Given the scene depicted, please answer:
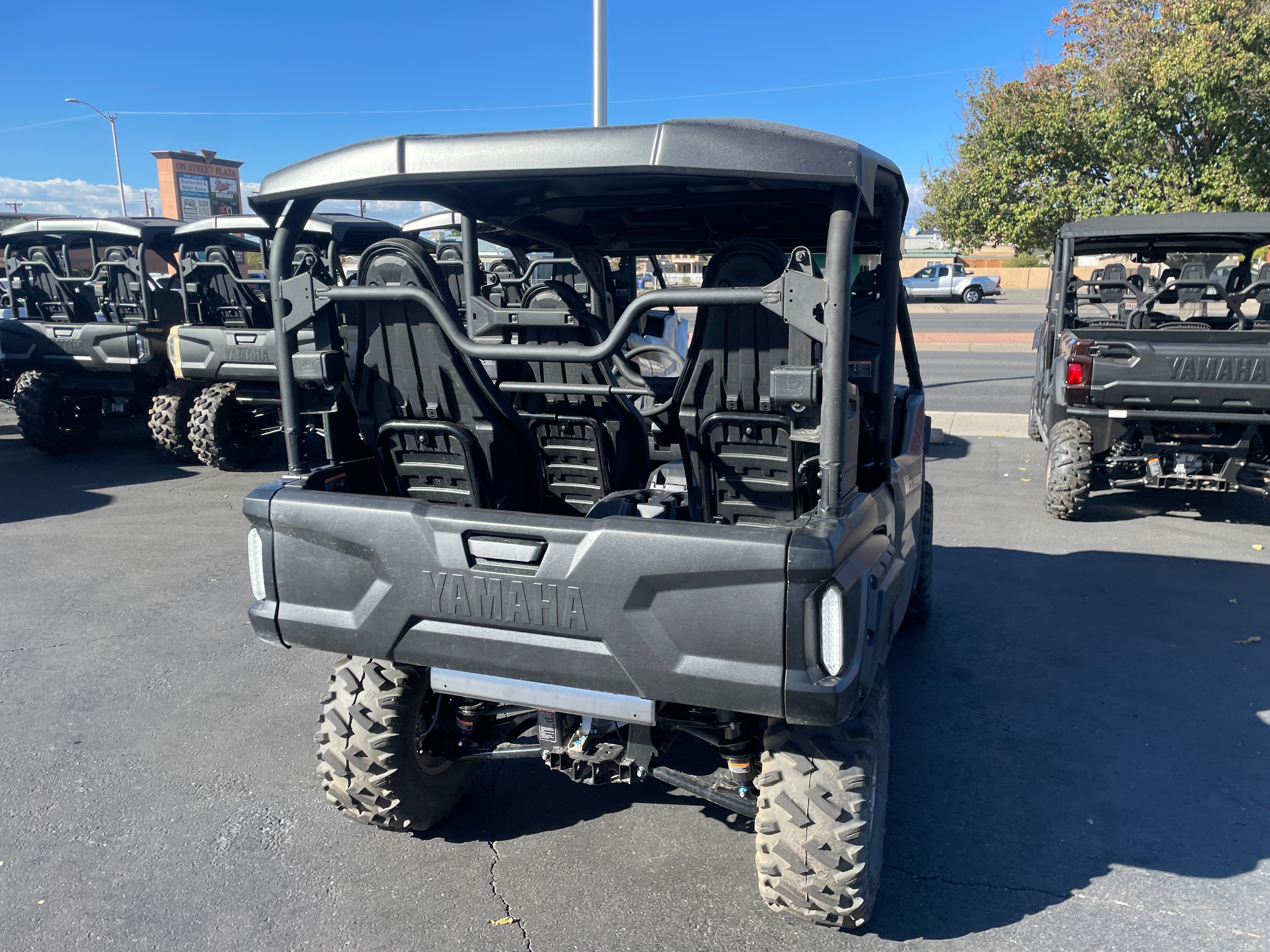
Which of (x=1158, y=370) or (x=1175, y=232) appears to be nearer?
(x=1158, y=370)

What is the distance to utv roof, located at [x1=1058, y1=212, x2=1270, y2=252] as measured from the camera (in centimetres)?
666

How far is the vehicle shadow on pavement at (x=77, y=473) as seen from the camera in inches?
300

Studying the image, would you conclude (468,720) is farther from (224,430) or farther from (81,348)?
(81,348)

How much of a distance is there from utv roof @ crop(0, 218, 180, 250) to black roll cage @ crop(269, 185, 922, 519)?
7.10 meters

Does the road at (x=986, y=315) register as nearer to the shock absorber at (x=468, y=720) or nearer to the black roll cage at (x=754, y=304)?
the black roll cage at (x=754, y=304)

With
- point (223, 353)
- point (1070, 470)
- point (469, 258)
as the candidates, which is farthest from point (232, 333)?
point (1070, 470)

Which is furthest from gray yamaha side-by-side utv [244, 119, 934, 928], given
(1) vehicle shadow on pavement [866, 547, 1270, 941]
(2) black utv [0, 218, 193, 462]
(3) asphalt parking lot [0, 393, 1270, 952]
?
(2) black utv [0, 218, 193, 462]

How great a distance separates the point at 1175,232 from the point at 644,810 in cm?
618

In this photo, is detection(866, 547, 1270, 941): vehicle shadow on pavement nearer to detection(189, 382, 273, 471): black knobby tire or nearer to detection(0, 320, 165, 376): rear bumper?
detection(189, 382, 273, 471): black knobby tire

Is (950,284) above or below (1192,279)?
above

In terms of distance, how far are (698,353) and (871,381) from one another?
2.91ft

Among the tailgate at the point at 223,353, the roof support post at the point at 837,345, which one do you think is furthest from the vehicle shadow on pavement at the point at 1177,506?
→ the tailgate at the point at 223,353

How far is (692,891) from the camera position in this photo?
9.21ft

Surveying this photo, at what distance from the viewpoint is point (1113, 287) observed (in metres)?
7.33
